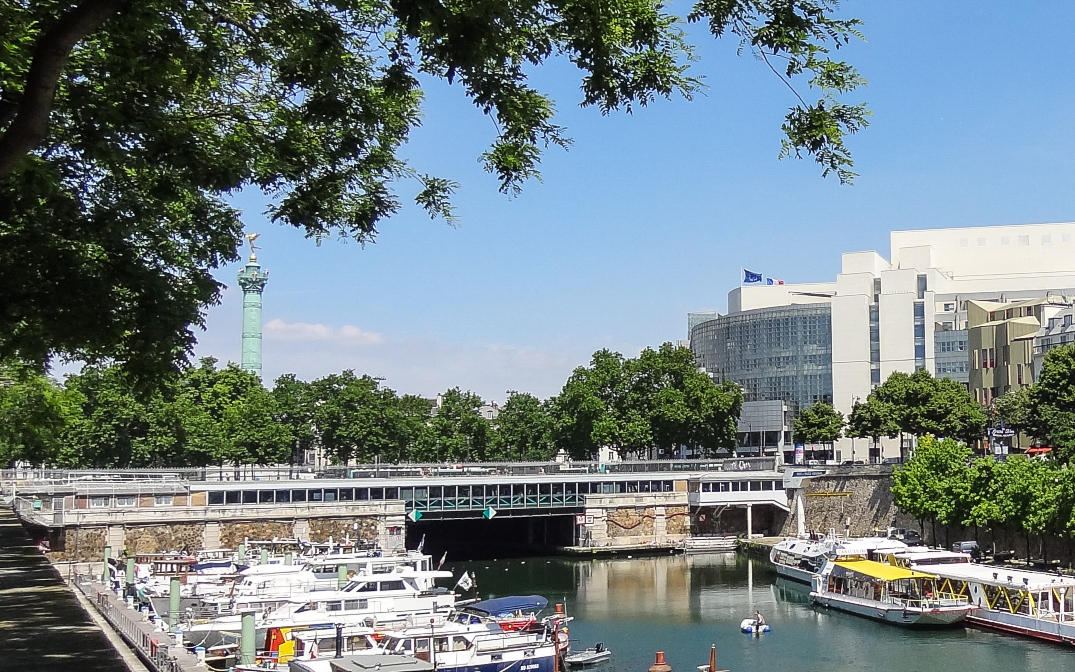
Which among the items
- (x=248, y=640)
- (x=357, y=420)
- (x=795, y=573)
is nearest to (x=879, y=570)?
(x=795, y=573)

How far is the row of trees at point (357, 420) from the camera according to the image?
8181cm

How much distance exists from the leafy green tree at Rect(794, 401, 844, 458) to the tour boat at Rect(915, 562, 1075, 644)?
46.3m

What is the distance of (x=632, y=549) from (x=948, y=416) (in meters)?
25.9

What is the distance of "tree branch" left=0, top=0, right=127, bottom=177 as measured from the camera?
9727mm

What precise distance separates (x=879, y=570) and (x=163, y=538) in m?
38.6

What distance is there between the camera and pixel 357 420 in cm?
8581

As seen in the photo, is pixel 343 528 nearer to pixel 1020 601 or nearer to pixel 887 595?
pixel 887 595

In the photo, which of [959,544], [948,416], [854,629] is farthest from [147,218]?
[948,416]

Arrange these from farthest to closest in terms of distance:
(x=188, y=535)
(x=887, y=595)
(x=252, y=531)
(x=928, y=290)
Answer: (x=928, y=290) < (x=252, y=531) < (x=188, y=535) < (x=887, y=595)

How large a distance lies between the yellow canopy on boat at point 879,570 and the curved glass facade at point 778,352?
5995 centimetres

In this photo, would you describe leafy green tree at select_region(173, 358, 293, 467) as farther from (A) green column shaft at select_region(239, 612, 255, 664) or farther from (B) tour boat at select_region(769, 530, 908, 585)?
(A) green column shaft at select_region(239, 612, 255, 664)

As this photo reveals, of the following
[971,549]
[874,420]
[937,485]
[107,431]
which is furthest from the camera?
[874,420]

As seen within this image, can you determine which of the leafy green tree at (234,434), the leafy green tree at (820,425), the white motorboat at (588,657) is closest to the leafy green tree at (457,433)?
the leafy green tree at (234,434)

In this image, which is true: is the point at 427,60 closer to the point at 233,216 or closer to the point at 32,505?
the point at 233,216
